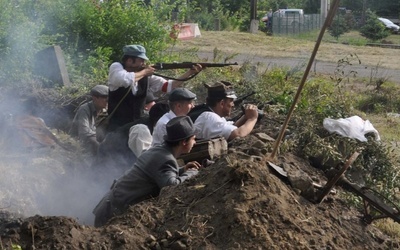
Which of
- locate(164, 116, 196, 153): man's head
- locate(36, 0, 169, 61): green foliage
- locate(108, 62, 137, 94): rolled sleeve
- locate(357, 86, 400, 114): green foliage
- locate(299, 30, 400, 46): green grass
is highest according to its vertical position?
locate(164, 116, 196, 153): man's head

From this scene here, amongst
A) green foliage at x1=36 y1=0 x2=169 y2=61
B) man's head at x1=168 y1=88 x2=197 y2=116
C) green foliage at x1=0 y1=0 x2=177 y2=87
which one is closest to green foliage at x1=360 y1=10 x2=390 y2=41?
green foliage at x1=0 y1=0 x2=177 y2=87

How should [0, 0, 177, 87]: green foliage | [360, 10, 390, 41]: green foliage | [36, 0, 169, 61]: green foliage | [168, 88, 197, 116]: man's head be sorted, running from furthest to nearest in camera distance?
[360, 10, 390, 41]: green foliage
[36, 0, 169, 61]: green foliage
[0, 0, 177, 87]: green foliage
[168, 88, 197, 116]: man's head

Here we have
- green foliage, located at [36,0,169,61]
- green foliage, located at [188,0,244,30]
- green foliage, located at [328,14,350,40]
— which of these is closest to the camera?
green foliage, located at [36,0,169,61]

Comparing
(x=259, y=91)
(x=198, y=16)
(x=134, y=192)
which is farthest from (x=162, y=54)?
(x=198, y=16)

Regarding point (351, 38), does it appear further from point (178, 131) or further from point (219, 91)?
point (178, 131)

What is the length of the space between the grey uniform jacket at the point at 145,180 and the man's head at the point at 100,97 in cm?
396

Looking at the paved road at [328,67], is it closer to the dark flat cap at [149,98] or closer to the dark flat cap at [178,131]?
the dark flat cap at [149,98]

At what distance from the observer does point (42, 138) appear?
11258 millimetres

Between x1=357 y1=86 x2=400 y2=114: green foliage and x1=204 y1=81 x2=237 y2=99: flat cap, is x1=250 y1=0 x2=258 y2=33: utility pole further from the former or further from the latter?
x1=204 y1=81 x2=237 y2=99: flat cap

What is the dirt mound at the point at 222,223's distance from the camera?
18.2 ft

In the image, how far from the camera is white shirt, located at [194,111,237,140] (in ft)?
27.5

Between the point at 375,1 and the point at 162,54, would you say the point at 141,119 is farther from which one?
the point at 375,1

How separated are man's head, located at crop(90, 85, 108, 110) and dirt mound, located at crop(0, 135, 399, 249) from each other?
15.6 feet

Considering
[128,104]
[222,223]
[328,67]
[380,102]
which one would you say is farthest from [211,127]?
[328,67]
